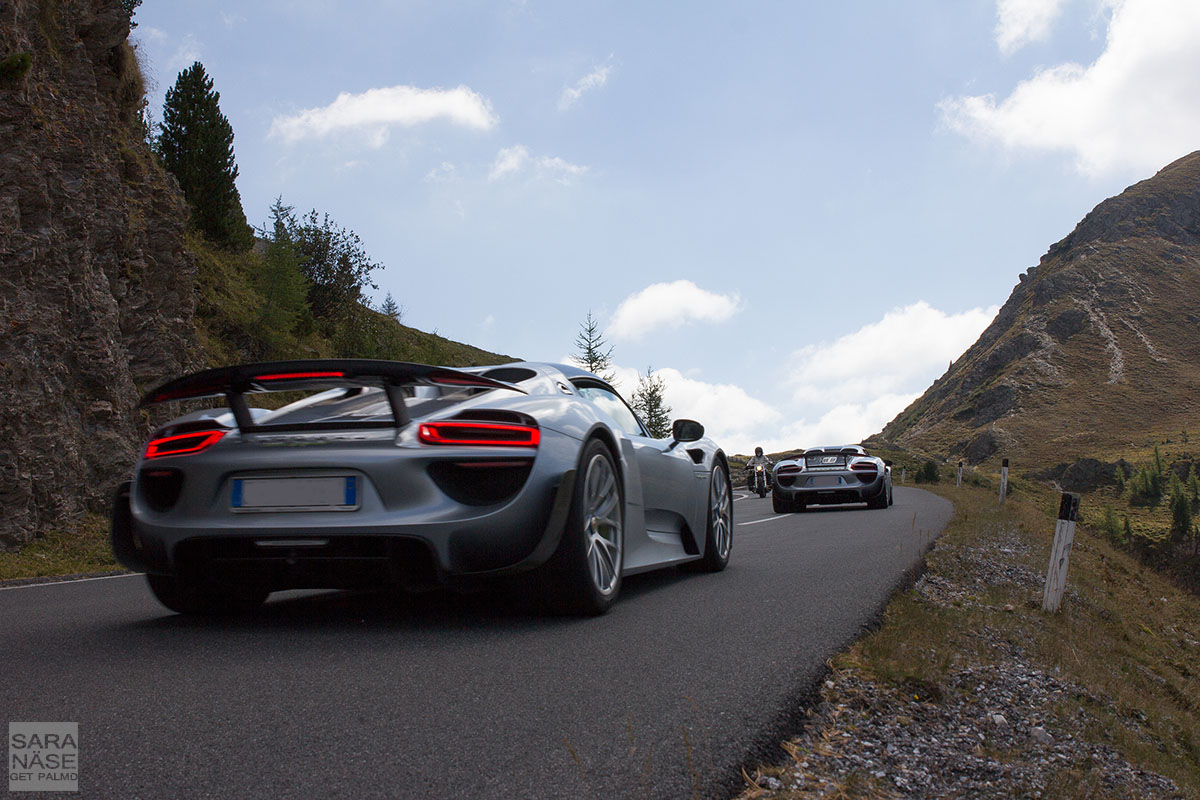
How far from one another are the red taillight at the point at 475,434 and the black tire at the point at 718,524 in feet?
9.20

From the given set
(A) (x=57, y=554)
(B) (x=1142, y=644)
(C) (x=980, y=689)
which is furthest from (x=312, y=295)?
(C) (x=980, y=689)

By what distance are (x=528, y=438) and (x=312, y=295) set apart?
3446 cm

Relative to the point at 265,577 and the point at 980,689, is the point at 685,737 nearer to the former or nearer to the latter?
the point at 980,689

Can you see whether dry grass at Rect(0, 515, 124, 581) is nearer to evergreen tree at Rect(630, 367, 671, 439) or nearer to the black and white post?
the black and white post

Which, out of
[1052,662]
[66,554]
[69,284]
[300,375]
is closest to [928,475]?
[69,284]

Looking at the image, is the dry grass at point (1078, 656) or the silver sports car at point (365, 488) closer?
the dry grass at point (1078, 656)

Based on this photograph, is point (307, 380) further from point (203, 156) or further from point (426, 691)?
point (203, 156)

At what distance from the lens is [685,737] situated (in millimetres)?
2434

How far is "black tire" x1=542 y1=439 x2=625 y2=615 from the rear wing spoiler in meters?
0.62

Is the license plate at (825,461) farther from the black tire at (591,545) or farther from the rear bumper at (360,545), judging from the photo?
the rear bumper at (360,545)

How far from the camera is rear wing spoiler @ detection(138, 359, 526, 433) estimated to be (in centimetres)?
382

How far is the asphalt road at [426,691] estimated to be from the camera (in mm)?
2248

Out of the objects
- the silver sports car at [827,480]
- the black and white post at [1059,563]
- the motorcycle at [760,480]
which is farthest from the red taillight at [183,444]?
the motorcycle at [760,480]

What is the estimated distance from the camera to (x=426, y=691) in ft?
9.93
